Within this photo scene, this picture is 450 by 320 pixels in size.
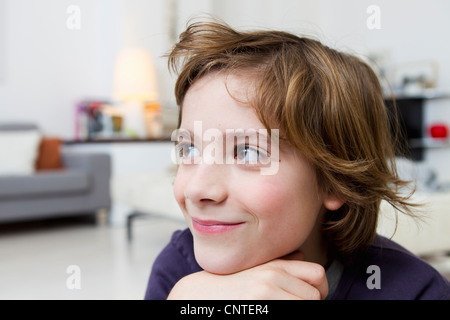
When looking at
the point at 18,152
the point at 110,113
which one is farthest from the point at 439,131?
the point at 18,152

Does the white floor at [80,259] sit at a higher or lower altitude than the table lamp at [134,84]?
lower

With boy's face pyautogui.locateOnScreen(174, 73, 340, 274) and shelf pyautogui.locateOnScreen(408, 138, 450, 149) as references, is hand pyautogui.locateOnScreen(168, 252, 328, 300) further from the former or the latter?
shelf pyautogui.locateOnScreen(408, 138, 450, 149)

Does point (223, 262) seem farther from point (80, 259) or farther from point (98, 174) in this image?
point (98, 174)

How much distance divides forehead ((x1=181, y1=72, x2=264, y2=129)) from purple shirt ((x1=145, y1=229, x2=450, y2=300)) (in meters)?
0.20

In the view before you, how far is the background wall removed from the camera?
3816 millimetres

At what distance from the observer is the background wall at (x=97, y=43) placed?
3.82 metres

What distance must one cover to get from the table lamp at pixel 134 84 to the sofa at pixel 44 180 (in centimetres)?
59

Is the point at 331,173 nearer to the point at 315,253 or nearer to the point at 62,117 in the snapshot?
the point at 315,253

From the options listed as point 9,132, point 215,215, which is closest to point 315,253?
point 215,215

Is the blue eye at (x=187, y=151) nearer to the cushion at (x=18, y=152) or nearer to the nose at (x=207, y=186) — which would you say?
the nose at (x=207, y=186)

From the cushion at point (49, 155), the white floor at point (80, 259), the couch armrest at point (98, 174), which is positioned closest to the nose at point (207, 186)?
the white floor at point (80, 259)

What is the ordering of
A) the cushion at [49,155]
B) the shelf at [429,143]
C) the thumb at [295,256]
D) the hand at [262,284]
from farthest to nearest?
the shelf at [429,143] < the cushion at [49,155] < the thumb at [295,256] < the hand at [262,284]

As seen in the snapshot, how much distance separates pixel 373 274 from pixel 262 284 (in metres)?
0.22

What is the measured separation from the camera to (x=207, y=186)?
0.50 metres
